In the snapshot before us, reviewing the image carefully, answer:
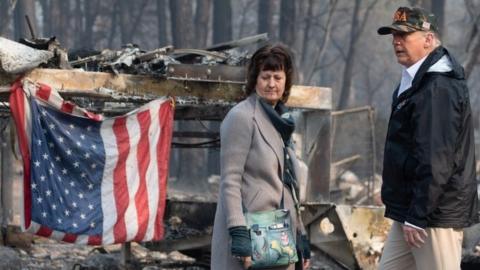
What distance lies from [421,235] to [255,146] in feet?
3.09

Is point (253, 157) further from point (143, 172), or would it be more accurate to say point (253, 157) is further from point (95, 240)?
point (143, 172)

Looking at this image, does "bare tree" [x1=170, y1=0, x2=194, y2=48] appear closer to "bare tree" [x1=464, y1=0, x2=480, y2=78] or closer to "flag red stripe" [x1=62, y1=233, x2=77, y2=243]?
"bare tree" [x1=464, y1=0, x2=480, y2=78]

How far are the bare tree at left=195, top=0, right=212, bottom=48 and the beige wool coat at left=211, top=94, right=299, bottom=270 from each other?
30332 millimetres

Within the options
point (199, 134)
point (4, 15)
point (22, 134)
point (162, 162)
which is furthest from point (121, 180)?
point (4, 15)

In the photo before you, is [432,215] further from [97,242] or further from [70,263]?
[70,263]

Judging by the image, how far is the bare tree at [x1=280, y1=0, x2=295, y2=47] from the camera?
36.2m

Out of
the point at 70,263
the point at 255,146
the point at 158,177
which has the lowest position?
the point at 70,263

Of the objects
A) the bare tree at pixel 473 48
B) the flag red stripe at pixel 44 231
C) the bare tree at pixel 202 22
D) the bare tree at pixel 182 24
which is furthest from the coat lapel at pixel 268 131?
the bare tree at pixel 202 22

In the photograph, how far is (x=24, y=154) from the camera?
8.62m

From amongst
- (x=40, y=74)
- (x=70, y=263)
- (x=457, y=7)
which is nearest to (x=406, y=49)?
(x=40, y=74)

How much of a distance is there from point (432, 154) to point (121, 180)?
15.3 feet

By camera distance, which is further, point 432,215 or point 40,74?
point 40,74

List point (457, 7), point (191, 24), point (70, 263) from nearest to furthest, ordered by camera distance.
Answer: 1. point (70, 263)
2. point (191, 24)
3. point (457, 7)

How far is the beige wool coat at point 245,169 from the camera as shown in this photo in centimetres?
495
